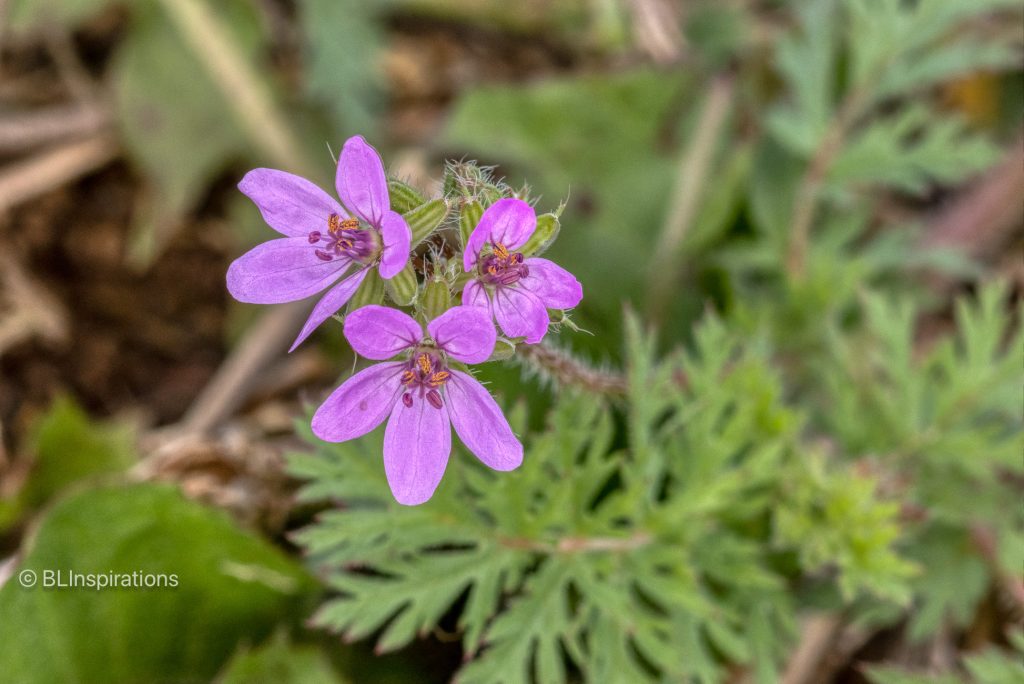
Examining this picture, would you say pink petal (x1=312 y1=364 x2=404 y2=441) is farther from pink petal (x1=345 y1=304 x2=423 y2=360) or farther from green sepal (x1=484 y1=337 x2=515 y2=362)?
green sepal (x1=484 y1=337 x2=515 y2=362)

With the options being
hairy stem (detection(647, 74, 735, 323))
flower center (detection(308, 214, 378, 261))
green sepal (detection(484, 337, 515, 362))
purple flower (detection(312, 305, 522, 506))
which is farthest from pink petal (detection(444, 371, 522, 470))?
hairy stem (detection(647, 74, 735, 323))

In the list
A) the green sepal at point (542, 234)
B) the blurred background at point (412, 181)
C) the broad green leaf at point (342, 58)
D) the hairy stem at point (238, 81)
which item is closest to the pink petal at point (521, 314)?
the green sepal at point (542, 234)

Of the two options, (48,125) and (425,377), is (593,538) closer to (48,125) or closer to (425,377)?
(425,377)

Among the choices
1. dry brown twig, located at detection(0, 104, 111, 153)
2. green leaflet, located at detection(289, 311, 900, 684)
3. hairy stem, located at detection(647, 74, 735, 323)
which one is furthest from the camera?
dry brown twig, located at detection(0, 104, 111, 153)

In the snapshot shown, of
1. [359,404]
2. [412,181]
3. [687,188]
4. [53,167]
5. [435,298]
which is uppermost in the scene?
[53,167]

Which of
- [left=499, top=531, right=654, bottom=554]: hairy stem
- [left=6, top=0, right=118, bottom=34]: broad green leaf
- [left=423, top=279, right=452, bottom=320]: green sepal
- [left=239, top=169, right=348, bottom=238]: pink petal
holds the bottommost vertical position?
[left=499, top=531, right=654, bottom=554]: hairy stem

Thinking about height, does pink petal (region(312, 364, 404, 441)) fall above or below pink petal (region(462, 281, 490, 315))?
below

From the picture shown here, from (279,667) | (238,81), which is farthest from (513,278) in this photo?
(238,81)
